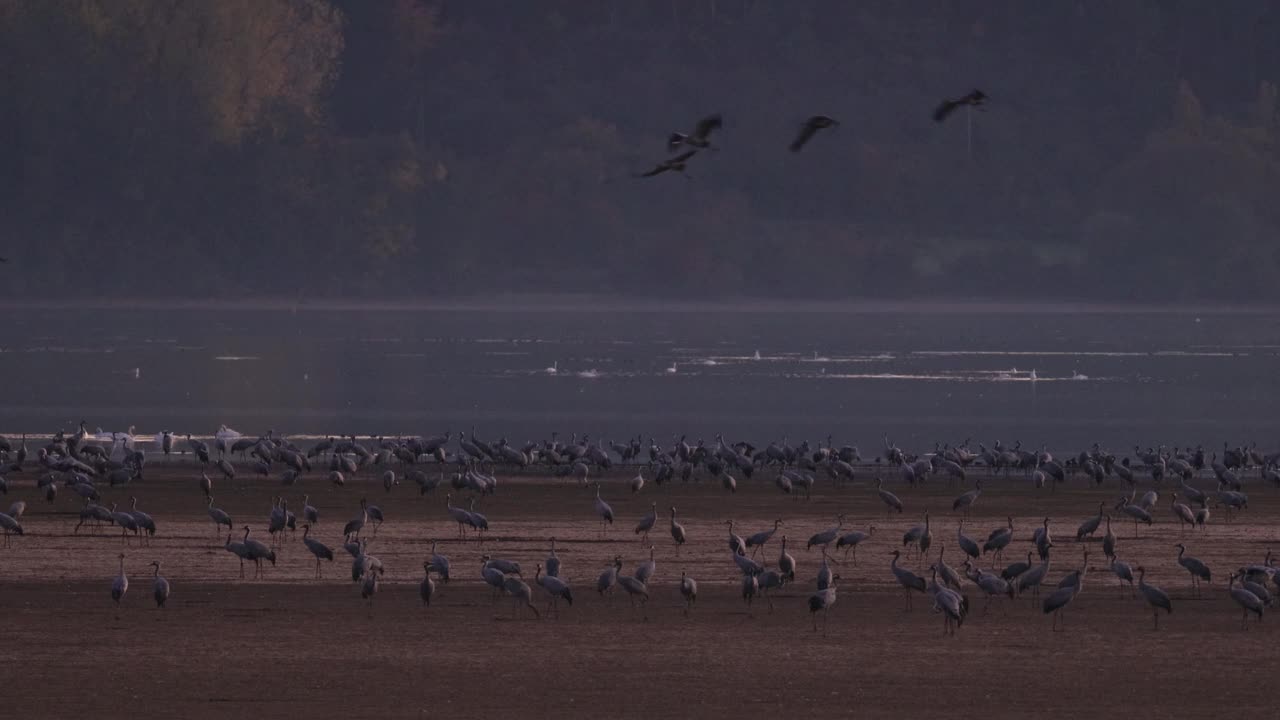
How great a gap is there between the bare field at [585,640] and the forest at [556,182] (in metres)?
95.0

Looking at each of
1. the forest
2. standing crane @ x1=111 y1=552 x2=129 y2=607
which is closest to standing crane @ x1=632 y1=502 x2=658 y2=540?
standing crane @ x1=111 y1=552 x2=129 y2=607

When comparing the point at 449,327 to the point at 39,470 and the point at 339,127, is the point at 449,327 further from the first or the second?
the point at 39,470

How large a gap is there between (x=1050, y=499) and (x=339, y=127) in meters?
107

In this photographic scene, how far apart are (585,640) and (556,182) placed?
342 ft

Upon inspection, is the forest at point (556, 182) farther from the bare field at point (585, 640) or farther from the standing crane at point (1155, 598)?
the standing crane at point (1155, 598)

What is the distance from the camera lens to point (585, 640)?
71.4ft

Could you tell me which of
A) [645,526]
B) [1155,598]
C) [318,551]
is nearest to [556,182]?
[645,526]

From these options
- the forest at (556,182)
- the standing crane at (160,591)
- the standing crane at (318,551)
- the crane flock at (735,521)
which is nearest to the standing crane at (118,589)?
the crane flock at (735,521)

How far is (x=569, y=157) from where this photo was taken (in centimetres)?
12750

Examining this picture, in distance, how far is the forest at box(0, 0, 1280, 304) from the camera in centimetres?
12319

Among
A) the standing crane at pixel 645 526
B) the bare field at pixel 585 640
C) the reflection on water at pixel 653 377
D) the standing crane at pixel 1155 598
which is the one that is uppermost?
the reflection on water at pixel 653 377

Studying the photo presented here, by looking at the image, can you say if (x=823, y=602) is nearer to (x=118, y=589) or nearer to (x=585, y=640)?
(x=585, y=640)

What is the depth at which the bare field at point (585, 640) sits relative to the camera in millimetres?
19156

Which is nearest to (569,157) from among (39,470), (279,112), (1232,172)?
(279,112)
